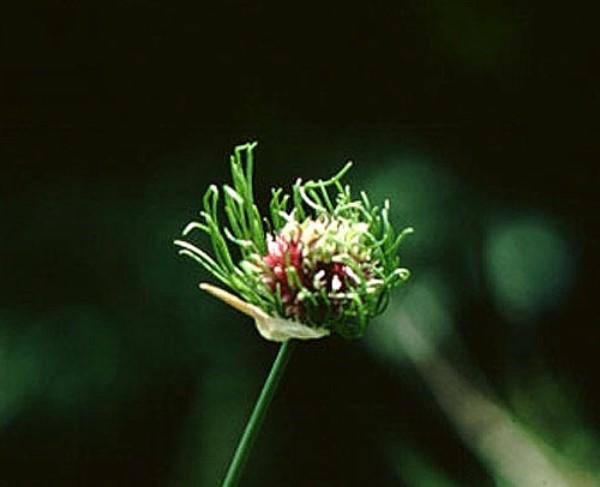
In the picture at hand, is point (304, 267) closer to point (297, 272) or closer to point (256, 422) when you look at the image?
point (297, 272)

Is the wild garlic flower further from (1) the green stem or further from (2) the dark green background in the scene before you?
→ (2) the dark green background

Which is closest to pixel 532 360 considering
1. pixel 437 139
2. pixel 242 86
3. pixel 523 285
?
pixel 523 285

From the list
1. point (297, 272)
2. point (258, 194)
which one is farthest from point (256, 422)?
point (258, 194)

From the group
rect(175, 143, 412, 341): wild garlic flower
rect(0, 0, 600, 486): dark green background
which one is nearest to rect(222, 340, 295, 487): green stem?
rect(175, 143, 412, 341): wild garlic flower

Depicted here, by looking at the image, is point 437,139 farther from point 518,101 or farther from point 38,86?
point 38,86

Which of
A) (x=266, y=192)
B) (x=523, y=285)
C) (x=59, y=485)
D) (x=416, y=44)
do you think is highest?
(x=416, y=44)

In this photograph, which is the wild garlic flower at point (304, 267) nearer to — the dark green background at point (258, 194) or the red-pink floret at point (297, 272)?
the red-pink floret at point (297, 272)

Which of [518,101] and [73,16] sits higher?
[73,16]
